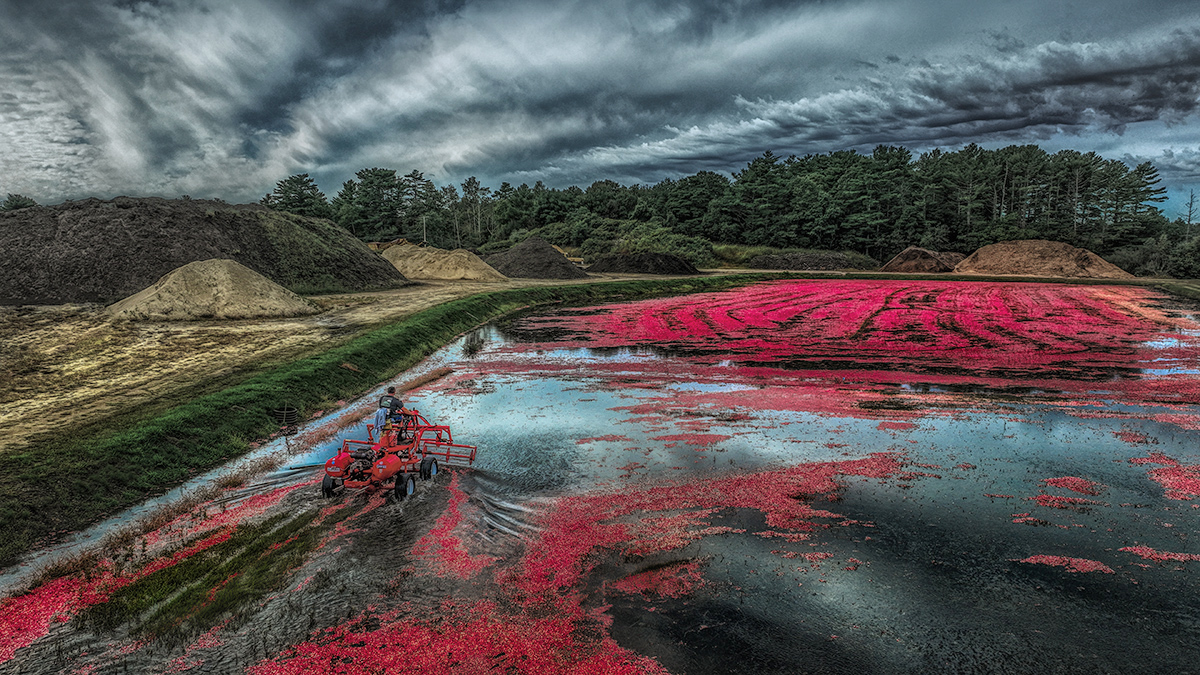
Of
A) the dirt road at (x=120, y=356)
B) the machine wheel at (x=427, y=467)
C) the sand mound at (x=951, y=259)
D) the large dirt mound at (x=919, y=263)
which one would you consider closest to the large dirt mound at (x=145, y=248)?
Answer: the dirt road at (x=120, y=356)

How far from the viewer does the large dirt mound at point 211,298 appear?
25.1 m

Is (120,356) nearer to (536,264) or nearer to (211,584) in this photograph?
(211,584)

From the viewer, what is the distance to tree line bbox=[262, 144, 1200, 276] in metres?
85.4

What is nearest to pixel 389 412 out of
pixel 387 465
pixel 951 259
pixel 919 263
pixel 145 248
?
pixel 387 465

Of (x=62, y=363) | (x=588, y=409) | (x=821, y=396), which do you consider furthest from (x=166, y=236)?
(x=821, y=396)

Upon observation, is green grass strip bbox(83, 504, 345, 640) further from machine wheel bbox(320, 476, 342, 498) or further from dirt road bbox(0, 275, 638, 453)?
dirt road bbox(0, 275, 638, 453)

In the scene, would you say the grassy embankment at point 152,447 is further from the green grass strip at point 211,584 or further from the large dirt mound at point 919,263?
the large dirt mound at point 919,263

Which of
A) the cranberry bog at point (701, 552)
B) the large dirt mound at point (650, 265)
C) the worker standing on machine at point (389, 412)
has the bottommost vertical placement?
the cranberry bog at point (701, 552)

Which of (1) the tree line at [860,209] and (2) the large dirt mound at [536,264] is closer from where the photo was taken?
(2) the large dirt mound at [536,264]

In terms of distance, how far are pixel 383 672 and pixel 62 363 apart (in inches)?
753

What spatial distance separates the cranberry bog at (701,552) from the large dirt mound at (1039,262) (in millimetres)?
61872

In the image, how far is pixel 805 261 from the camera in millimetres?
78438

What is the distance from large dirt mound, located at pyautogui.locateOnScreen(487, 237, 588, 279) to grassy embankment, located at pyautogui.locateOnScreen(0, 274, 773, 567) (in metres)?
40.7

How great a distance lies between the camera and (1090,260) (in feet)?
215
